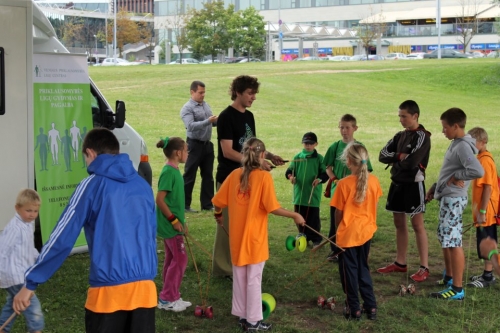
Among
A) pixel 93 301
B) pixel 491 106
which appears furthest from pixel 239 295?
pixel 491 106

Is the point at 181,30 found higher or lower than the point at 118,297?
higher

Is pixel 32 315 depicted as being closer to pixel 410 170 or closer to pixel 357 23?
pixel 410 170

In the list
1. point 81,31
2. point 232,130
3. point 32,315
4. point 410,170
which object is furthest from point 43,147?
point 81,31

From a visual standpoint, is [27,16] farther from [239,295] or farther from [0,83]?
[239,295]

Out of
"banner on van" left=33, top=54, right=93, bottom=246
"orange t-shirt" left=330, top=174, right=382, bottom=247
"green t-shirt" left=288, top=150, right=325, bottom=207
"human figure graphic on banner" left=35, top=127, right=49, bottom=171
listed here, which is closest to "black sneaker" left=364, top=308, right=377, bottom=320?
"orange t-shirt" left=330, top=174, right=382, bottom=247

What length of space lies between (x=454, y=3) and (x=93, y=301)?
74.4m

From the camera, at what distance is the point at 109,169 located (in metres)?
3.82

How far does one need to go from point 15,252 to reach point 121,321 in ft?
5.19

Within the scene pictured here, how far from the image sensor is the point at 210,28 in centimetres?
5797

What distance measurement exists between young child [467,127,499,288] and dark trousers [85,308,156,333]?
12.6 ft

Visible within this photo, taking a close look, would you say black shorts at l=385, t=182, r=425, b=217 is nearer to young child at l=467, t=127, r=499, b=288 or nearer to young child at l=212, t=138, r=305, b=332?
young child at l=467, t=127, r=499, b=288

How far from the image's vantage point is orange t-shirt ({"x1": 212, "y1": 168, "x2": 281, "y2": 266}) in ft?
18.1

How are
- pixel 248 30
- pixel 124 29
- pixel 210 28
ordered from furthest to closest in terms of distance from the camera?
pixel 124 29, pixel 248 30, pixel 210 28

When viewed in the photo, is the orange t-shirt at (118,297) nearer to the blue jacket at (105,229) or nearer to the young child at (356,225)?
the blue jacket at (105,229)
